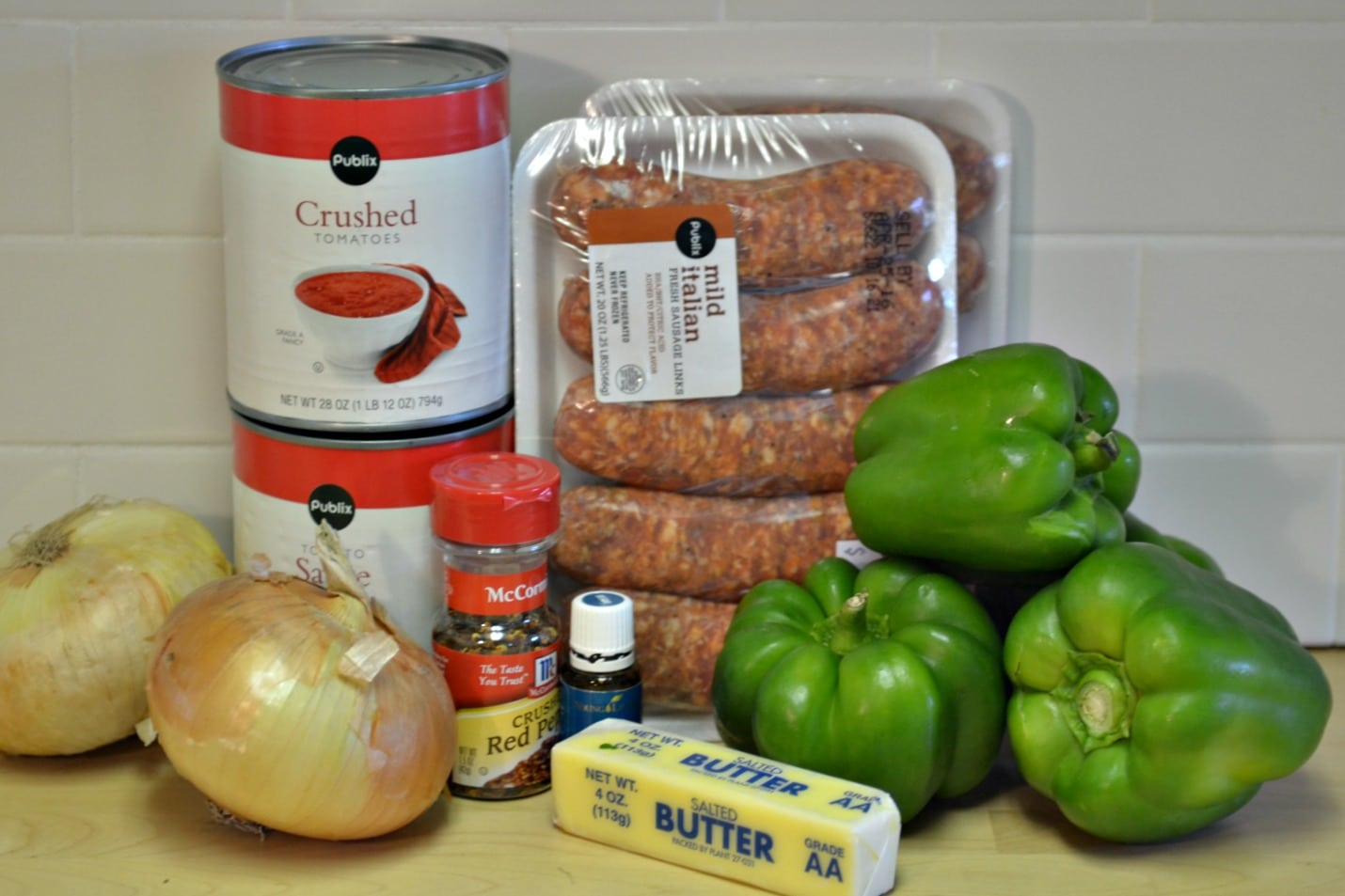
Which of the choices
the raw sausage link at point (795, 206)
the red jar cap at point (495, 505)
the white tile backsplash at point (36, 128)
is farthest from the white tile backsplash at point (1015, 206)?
the red jar cap at point (495, 505)

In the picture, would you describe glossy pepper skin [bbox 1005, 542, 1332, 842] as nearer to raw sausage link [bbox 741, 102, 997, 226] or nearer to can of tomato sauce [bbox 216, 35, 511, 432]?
raw sausage link [bbox 741, 102, 997, 226]

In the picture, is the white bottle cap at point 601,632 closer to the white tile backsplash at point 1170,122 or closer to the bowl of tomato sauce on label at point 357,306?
the bowl of tomato sauce on label at point 357,306

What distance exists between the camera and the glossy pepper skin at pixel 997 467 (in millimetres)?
995

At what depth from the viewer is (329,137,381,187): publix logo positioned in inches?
40.0

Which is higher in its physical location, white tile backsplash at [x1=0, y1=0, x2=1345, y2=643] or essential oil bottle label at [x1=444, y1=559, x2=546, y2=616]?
white tile backsplash at [x1=0, y1=0, x2=1345, y2=643]

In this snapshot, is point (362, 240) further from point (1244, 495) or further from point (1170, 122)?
point (1244, 495)

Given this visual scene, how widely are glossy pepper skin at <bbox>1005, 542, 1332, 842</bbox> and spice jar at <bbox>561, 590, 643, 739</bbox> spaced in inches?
10.2

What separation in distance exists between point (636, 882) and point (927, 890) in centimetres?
18

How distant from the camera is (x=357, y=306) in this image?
104cm

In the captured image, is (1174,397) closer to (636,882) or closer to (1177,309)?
(1177,309)

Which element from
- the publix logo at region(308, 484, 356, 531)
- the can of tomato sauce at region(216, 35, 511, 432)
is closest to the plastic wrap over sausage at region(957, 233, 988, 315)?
the can of tomato sauce at region(216, 35, 511, 432)

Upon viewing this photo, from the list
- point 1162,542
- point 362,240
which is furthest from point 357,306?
point 1162,542

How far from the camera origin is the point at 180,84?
1.22 metres

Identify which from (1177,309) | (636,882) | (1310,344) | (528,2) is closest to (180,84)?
(528,2)
